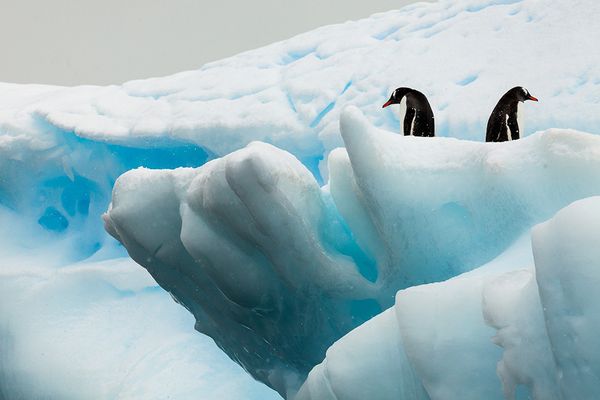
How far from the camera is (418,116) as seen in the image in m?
4.03

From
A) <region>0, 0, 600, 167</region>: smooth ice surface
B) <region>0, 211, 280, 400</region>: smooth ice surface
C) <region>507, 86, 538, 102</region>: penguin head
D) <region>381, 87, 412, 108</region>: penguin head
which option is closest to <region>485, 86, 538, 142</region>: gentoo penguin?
<region>507, 86, 538, 102</region>: penguin head

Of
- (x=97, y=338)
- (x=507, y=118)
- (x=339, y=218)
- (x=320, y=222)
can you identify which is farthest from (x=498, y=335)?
(x=97, y=338)

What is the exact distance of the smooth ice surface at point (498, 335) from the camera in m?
1.56

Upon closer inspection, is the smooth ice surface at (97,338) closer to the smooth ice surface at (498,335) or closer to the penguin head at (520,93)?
the penguin head at (520,93)

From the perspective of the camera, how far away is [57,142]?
516cm

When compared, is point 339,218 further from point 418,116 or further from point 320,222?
point 418,116

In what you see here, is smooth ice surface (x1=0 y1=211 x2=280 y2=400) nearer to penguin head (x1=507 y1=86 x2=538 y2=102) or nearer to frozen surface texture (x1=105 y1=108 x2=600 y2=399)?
frozen surface texture (x1=105 y1=108 x2=600 y2=399)

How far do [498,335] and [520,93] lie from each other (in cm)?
232

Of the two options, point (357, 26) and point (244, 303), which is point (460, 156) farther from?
point (357, 26)

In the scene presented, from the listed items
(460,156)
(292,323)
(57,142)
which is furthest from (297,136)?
(460,156)

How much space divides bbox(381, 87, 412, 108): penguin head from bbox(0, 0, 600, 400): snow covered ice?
7.6 inches

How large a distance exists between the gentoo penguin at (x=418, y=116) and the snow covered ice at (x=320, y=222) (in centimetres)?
21

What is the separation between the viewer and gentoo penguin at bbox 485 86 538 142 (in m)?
3.76

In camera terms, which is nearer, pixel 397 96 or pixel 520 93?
pixel 520 93
